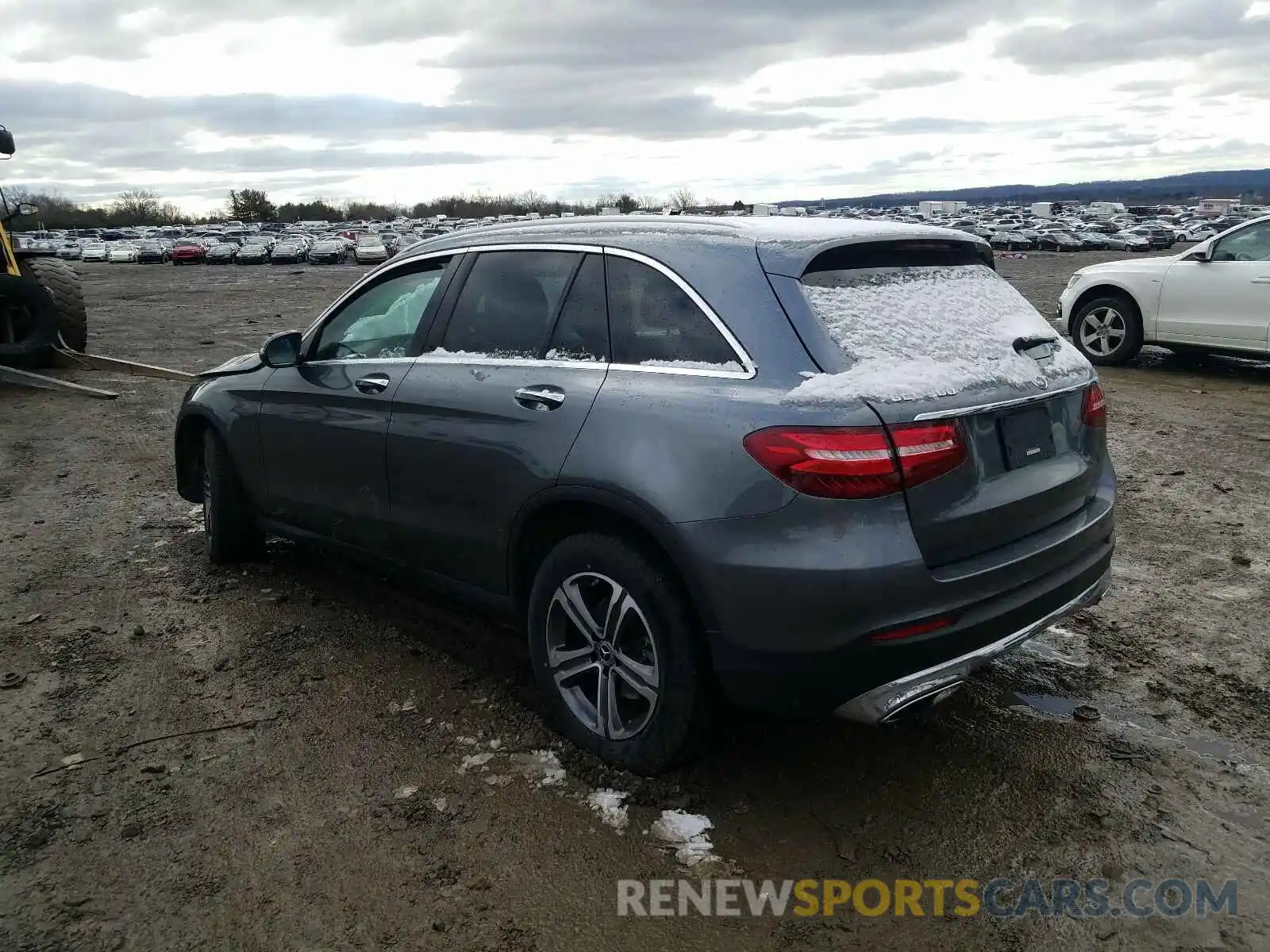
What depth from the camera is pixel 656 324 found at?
3.15m

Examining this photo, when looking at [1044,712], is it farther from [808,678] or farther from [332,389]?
[332,389]

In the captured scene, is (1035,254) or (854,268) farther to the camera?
(1035,254)

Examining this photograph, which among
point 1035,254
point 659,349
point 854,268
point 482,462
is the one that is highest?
point 854,268

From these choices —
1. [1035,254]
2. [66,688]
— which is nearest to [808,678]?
[66,688]

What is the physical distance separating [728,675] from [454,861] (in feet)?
3.07

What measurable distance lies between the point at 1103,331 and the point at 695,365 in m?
9.56

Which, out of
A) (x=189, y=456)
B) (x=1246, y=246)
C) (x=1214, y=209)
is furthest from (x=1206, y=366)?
(x=1214, y=209)

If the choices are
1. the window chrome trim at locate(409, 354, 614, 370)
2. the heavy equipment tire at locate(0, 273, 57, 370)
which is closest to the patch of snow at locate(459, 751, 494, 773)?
the window chrome trim at locate(409, 354, 614, 370)

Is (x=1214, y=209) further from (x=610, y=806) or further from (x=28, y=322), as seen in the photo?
(x=610, y=806)

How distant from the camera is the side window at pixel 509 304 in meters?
3.51

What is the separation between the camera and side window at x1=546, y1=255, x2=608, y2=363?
331 centimetres

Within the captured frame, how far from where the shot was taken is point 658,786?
316 cm

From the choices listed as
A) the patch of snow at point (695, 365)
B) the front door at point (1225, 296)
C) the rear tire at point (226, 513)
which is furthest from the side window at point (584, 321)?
the front door at point (1225, 296)

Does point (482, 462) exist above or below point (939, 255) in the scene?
below
